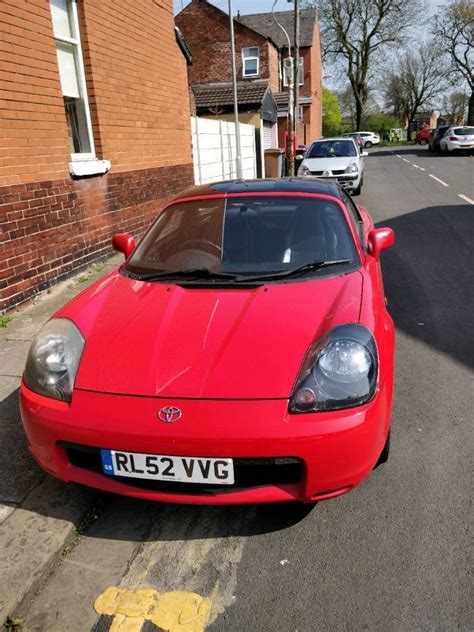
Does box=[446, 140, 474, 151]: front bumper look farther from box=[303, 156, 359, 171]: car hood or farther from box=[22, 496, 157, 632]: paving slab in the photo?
box=[22, 496, 157, 632]: paving slab

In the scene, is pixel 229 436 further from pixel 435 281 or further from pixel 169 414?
pixel 435 281

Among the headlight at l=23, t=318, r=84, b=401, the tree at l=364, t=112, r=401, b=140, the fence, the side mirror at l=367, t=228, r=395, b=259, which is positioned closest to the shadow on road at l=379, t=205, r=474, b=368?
the side mirror at l=367, t=228, r=395, b=259

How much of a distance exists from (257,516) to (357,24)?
57973 mm

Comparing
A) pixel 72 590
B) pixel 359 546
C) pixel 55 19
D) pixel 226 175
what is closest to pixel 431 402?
pixel 359 546

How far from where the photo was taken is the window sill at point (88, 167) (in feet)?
21.4

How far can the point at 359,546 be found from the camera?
237 cm

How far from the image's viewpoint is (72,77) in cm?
689

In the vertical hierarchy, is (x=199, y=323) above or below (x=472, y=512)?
above

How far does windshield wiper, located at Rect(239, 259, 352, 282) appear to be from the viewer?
302cm

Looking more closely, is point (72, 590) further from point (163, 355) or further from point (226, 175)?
point (226, 175)

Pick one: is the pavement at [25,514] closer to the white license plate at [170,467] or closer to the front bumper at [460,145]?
the white license plate at [170,467]

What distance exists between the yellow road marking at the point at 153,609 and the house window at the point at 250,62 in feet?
119

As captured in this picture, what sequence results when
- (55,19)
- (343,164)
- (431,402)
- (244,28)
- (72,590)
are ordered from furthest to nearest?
(244,28) < (343,164) < (55,19) < (431,402) < (72,590)

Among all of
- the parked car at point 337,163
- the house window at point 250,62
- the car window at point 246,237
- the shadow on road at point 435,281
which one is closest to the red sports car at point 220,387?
the car window at point 246,237
